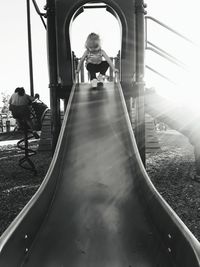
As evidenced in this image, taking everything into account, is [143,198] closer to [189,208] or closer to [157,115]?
[189,208]

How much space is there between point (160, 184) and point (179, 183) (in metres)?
0.41

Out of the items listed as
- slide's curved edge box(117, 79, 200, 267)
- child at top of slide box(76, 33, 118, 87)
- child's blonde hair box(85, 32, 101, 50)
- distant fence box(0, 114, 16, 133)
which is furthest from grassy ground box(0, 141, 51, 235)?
distant fence box(0, 114, 16, 133)

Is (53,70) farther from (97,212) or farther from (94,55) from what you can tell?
(97,212)

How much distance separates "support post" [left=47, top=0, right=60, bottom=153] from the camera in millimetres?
7387

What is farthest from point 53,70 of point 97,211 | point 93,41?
point 97,211

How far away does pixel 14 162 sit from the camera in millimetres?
10789

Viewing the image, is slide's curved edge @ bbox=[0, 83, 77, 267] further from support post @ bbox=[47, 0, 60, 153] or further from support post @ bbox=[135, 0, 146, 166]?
support post @ bbox=[135, 0, 146, 166]

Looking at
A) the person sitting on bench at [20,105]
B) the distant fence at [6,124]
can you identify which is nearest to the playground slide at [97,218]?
the person sitting on bench at [20,105]

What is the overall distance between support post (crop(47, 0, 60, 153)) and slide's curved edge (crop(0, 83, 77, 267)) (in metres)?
3.55

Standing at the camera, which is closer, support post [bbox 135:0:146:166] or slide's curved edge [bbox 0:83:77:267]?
slide's curved edge [bbox 0:83:77:267]

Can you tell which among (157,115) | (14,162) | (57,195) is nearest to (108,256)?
(57,195)

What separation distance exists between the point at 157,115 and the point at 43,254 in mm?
6686

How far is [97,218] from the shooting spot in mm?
3375

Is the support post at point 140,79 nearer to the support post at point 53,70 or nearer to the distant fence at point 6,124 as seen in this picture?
the support post at point 53,70
